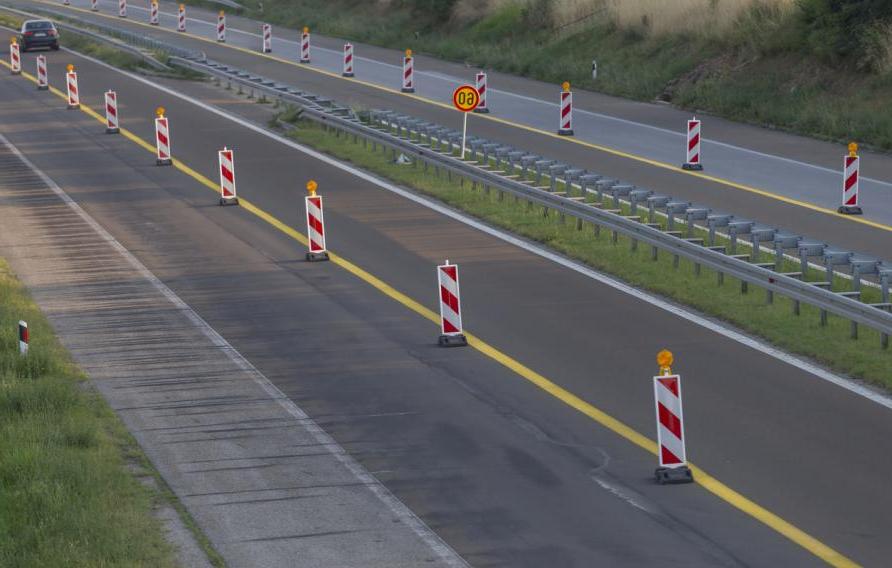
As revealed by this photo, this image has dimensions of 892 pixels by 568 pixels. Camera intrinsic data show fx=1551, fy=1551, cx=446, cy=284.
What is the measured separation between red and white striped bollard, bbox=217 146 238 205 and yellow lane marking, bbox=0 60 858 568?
1.53 m

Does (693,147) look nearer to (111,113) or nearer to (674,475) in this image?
(111,113)

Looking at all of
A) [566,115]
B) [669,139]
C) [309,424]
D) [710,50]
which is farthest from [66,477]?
[710,50]

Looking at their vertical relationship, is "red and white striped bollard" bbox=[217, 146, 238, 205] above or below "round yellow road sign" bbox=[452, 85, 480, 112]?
below

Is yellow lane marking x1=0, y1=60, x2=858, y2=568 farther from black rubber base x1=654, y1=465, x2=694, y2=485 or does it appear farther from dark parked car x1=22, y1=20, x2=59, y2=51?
dark parked car x1=22, y1=20, x2=59, y2=51

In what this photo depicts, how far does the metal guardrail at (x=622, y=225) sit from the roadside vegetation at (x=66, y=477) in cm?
699

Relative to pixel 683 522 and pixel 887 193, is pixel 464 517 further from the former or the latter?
pixel 887 193

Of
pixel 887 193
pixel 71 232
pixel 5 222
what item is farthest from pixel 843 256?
pixel 5 222

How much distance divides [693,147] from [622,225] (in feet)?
29.1

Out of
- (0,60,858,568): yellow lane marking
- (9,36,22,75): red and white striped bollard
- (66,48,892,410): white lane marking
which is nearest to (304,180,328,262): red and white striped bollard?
(0,60,858,568): yellow lane marking

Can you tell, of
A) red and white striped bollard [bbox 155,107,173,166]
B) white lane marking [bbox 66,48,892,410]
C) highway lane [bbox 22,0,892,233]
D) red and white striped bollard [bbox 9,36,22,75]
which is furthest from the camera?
red and white striped bollard [bbox 9,36,22,75]

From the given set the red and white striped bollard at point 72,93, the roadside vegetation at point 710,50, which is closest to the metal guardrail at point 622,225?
the red and white striped bollard at point 72,93

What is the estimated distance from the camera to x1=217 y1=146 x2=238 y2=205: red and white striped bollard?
79.7ft

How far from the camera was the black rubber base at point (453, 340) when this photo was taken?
15.4 metres

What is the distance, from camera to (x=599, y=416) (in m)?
12.8
